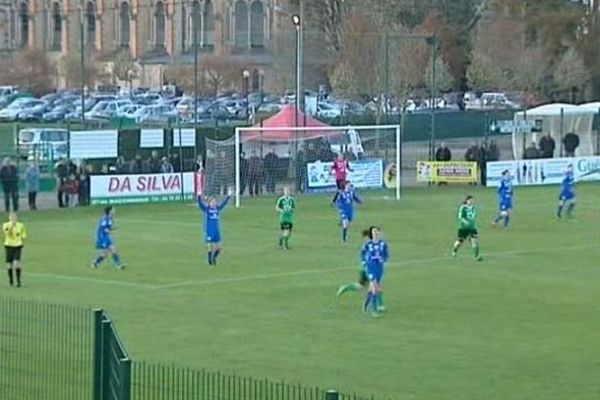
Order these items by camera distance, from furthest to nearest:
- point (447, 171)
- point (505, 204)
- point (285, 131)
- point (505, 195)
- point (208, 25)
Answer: point (208, 25)
point (447, 171)
point (285, 131)
point (505, 204)
point (505, 195)

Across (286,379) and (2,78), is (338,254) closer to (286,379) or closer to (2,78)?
(286,379)

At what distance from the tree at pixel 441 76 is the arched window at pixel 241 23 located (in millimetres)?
20749

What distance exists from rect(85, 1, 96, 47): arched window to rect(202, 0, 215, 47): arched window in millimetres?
10511

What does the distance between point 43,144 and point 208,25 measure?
57.4m

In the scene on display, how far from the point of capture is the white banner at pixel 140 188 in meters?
58.1

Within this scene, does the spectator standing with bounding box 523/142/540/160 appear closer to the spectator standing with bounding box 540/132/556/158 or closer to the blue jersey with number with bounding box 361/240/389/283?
the spectator standing with bounding box 540/132/556/158

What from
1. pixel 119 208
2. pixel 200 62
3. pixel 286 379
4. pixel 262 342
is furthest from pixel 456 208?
pixel 200 62

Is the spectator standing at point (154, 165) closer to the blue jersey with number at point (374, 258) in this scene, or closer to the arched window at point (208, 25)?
the blue jersey with number at point (374, 258)

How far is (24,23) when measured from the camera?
427 feet

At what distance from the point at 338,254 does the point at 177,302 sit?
391 inches

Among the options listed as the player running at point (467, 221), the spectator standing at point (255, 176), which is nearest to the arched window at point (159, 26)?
the spectator standing at point (255, 176)

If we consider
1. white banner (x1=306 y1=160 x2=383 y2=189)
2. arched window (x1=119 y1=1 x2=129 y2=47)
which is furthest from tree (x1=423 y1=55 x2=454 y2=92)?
white banner (x1=306 y1=160 x2=383 y2=189)

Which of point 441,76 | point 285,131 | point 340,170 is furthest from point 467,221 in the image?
point 441,76

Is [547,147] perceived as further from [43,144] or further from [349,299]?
[349,299]
